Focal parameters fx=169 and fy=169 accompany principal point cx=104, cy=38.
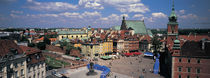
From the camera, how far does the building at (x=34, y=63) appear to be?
33.9 m

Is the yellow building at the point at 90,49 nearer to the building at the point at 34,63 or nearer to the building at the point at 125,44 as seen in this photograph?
the building at the point at 125,44

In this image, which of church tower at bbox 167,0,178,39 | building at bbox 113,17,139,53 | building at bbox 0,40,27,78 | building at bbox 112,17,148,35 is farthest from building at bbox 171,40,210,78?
building at bbox 112,17,148,35

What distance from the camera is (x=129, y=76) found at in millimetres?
47219

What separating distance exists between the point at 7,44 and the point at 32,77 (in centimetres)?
816

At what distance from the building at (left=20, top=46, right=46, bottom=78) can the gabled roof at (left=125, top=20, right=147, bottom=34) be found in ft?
302

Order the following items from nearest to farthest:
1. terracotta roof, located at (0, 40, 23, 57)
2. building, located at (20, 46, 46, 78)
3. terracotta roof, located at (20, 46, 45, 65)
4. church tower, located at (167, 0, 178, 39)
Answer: terracotta roof, located at (0, 40, 23, 57)
building, located at (20, 46, 46, 78)
terracotta roof, located at (20, 46, 45, 65)
church tower, located at (167, 0, 178, 39)

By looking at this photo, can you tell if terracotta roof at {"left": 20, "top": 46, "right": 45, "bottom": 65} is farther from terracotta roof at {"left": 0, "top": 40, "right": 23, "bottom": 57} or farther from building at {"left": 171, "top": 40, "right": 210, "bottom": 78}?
building at {"left": 171, "top": 40, "right": 210, "bottom": 78}

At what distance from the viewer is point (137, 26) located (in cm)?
12725

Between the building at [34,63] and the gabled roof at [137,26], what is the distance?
9216 cm

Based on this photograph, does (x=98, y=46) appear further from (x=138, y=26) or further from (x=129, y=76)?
(x=138, y=26)

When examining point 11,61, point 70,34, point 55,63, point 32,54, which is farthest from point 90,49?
point 70,34

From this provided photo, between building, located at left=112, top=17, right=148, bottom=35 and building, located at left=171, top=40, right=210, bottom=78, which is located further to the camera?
building, located at left=112, top=17, right=148, bottom=35

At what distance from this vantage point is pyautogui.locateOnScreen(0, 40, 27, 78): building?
27.8m

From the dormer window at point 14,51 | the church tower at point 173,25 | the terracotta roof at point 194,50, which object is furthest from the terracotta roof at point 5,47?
the church tower at point 173,25
